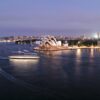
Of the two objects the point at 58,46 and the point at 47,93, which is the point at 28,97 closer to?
the point at 47,93

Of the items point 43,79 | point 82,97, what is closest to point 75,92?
point 82,97

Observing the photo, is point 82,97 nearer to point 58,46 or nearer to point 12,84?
point 12,84

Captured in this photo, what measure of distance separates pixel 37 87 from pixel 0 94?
7.11 feet

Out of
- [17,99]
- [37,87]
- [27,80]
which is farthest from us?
[27,80]

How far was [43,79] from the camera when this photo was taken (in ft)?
57.3

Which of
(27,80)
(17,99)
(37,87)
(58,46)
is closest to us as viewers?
(17,99)

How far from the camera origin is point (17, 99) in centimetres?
1195

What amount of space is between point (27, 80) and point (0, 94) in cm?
407

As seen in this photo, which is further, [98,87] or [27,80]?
[27,80]

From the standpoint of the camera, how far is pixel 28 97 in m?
12.3

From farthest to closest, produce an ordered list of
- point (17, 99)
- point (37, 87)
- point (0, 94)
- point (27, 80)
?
point (27, 80) → point (37, 87) → point (0, 94) → point (17, 99)

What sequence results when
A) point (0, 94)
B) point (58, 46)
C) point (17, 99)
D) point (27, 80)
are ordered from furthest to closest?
point (58, 46), point (27, 80), point (0, 94), point (17, 99)

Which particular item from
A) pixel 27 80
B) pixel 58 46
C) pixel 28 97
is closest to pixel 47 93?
pixel 28 97

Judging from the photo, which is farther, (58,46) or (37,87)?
(58,46)
